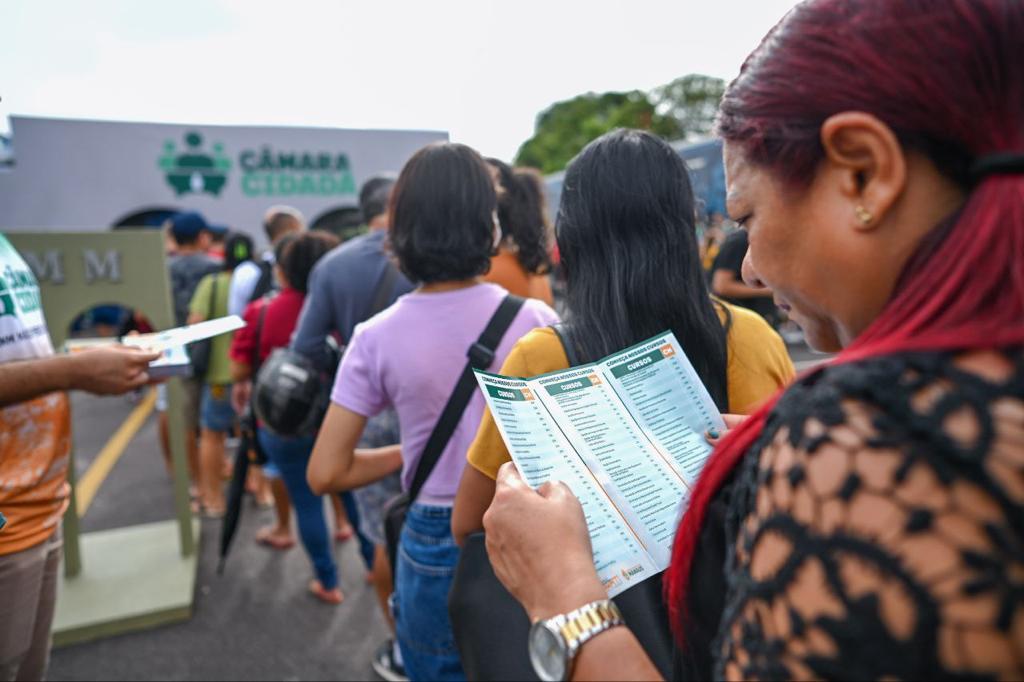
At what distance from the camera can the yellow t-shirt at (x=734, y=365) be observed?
52.6 inches

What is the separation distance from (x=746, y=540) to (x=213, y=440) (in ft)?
15.2

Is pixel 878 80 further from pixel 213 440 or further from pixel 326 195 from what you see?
pixel 326 195

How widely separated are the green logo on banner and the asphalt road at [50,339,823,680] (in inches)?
405

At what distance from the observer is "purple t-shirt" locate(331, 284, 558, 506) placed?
1799 mm

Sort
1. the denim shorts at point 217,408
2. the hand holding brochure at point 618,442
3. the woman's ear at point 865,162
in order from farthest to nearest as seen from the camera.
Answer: the denim shorts at point 217,408 < the hand holding brochure at point 618,442 < the woman's ear at point 865,162

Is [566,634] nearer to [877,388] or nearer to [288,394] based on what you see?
[877,388]

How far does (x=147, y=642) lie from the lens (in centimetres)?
319

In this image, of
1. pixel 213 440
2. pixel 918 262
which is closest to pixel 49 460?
pixel 918 262

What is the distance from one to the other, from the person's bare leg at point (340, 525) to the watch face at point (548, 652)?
3765 millimetres

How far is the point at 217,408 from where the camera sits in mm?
4516

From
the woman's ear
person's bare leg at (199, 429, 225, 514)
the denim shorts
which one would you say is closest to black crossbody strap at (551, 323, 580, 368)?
the woman's ear

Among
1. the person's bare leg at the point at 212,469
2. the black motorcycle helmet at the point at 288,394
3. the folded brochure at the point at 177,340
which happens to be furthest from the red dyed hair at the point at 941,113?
the person's bare leg at the point at 212,469

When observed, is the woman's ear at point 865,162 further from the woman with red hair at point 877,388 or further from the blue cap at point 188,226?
the blue cap at point 188,226

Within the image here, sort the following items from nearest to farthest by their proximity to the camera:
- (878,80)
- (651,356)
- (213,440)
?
1. (878,80)
2. (651,356)
3. (213,440)
